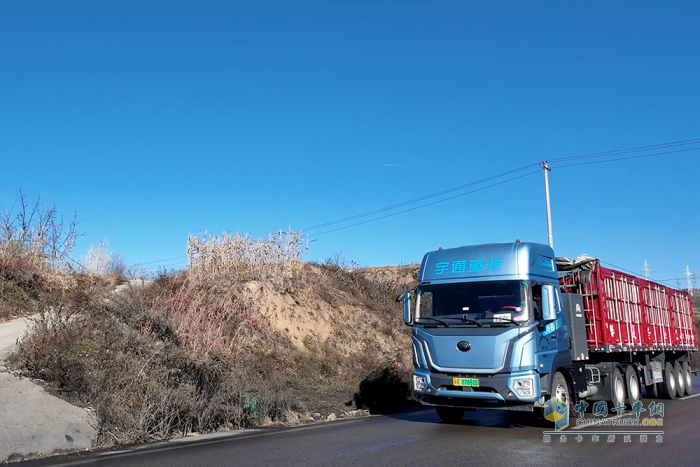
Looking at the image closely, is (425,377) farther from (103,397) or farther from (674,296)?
(674,296)

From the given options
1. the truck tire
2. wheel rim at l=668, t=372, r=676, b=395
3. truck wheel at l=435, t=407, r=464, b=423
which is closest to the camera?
truck wheel at l=435, t=407, r=464, b=423

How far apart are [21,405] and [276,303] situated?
12.1 meters

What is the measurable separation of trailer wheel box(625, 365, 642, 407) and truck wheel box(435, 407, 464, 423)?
4.70m

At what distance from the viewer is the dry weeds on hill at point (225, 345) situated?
10.9 meters

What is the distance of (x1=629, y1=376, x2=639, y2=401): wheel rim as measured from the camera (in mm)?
14203

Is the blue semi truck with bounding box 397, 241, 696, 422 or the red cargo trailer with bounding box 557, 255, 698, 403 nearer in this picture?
the blue semi truck with bounding box 397, 241, 696, 422

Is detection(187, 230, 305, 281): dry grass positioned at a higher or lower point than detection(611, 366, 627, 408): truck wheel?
higher

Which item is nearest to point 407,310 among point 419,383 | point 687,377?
point 419,383

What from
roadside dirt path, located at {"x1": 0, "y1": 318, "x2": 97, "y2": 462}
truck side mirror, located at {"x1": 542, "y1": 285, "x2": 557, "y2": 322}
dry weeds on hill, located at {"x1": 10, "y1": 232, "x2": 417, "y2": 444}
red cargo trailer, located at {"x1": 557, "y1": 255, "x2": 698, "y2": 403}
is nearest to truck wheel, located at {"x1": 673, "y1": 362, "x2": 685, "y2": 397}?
red cargo trailer, located at {"x1": 557, "y1": 255, "x2": 698, "y2": 403}

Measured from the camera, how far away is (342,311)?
24031 millimetres

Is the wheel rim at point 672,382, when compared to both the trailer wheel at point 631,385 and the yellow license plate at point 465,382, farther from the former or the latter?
the yellow license plate at point 465,382

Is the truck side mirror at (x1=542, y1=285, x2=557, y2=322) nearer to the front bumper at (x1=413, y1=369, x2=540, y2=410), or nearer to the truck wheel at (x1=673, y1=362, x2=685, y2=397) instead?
the front bumper at (x1=413, y1=369, x2=540, y2=410)

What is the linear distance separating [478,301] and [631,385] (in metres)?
6.08

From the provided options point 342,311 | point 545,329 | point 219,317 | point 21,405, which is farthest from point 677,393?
point 21,405
